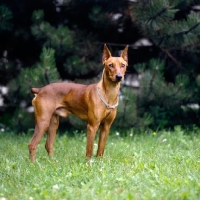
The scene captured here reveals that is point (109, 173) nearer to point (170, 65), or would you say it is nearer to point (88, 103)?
point (88, 103)

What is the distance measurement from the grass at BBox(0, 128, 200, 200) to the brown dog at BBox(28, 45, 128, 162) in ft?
1.04

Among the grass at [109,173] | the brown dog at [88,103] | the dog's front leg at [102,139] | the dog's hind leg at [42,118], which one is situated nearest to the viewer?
the grass at [109,173]

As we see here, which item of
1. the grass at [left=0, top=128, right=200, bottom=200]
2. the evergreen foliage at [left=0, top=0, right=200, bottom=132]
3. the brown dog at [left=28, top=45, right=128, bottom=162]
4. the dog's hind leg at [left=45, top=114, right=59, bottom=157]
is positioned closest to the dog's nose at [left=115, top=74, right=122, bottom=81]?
the brown dog at [left=28, top=45, right=128, bottom=162]

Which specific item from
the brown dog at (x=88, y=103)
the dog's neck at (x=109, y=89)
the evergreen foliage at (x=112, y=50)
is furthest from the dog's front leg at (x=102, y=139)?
the evergreen foliage at (x=112, y=50)

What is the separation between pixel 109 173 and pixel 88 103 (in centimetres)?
139

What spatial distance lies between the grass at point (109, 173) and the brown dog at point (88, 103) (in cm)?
32

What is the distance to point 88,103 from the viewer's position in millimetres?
6395

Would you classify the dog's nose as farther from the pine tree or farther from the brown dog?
the pine tree

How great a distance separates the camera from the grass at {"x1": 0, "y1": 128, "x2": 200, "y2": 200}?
4.45 meters

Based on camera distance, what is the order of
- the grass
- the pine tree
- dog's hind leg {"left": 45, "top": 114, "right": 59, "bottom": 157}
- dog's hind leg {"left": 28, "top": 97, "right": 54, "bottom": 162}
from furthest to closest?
the pine tree
dog's hind leg {"left": 45, "top": 114, "right": 59, "bottom": 157}
dog's hind leg {"left": 28, "top": 97, "right": 54, "bottom": 162}
the grass

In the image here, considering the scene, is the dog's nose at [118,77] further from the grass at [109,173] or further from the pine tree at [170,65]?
the pine tree at [170,65]

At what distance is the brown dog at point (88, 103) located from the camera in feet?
20.4

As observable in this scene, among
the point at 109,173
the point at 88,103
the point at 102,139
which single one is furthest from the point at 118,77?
the point at 109,173

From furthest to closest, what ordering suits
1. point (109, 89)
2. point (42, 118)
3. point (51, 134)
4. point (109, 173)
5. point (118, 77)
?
point (51, 134)
point (42, 118)
point (109, 89)
point (118, 77)
point (109, 173)
